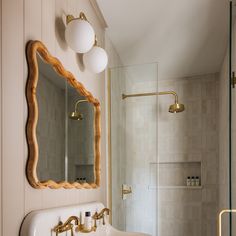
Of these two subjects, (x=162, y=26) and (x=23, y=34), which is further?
(x=162, y=26)

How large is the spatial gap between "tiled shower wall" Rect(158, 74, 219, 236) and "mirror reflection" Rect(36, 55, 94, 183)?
2035mm

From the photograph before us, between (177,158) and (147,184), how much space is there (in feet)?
3.97

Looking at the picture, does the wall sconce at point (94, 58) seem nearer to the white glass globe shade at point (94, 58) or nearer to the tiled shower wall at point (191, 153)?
the white glass globe shade at point (94, 58)

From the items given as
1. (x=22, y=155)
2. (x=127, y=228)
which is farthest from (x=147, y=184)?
(x=22, y=155)

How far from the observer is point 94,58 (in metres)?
1.89

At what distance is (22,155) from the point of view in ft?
3.92

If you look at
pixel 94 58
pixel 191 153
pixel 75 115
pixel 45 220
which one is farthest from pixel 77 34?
pixel 191 153

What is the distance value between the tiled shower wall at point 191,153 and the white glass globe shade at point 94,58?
7.13 ft

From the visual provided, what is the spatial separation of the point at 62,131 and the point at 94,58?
0.53m

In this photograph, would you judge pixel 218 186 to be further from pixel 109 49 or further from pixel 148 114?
pixel 109 49

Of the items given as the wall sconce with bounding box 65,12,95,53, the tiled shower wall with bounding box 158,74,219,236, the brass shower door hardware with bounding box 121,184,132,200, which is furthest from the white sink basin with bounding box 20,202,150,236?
the tiled shower wall with bounding box 158,74,219,236

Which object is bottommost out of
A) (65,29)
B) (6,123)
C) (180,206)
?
(180,206)

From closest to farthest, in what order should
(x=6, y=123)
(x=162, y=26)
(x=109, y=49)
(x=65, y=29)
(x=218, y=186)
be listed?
1. (x=6, y=123)
2. (x=65, y=29)
3. (x=162, y=26)
4. (x=109, y=49)
5. (x=218, y=186)

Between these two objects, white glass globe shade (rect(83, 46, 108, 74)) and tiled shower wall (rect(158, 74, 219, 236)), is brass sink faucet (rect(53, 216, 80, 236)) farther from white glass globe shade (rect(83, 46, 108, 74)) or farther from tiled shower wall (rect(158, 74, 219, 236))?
tiled shower wall (rect(158, 74, 219, 236))
